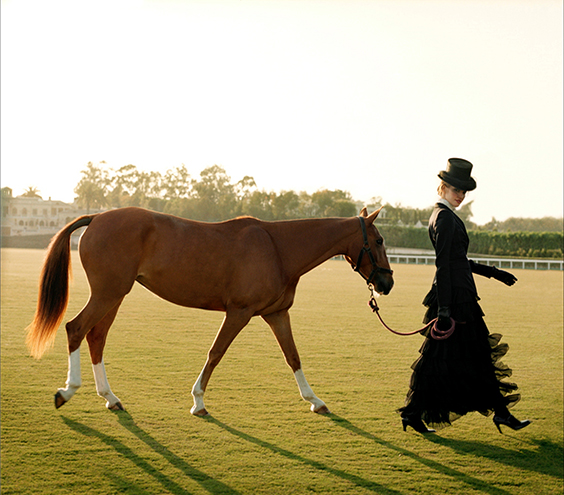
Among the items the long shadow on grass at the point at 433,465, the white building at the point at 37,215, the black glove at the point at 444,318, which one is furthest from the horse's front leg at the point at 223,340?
the white building at the point at 37,215

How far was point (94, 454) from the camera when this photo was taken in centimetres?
360

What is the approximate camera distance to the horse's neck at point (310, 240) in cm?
392

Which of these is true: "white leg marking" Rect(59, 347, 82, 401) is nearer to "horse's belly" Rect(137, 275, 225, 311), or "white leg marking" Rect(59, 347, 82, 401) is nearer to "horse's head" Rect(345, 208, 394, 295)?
"horse's belly" Rect(137, 275, 225, 311)

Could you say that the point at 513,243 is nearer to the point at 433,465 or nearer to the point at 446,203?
the point at 446,203

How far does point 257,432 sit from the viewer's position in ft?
13.6

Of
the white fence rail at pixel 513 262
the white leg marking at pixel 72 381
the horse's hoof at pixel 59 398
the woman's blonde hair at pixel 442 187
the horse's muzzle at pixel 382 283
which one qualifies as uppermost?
the woman's blonde hair at pixel 442 187

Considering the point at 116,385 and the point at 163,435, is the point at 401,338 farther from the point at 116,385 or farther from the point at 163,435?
the point at 163,435

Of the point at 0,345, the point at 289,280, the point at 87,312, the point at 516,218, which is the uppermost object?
the point at 516,218

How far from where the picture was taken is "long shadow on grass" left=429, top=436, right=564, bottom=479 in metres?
3.82

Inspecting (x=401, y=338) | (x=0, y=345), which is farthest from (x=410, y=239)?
(x=0, y=345)

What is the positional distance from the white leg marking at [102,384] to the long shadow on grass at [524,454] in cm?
241

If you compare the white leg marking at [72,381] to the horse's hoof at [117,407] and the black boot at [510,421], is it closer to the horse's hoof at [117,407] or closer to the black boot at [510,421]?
the horse's hoof at [117,407]

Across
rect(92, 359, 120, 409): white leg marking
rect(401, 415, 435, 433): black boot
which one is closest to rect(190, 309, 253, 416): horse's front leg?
rect(92, 359, 120, 409): white leg marking

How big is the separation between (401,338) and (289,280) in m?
5.79
